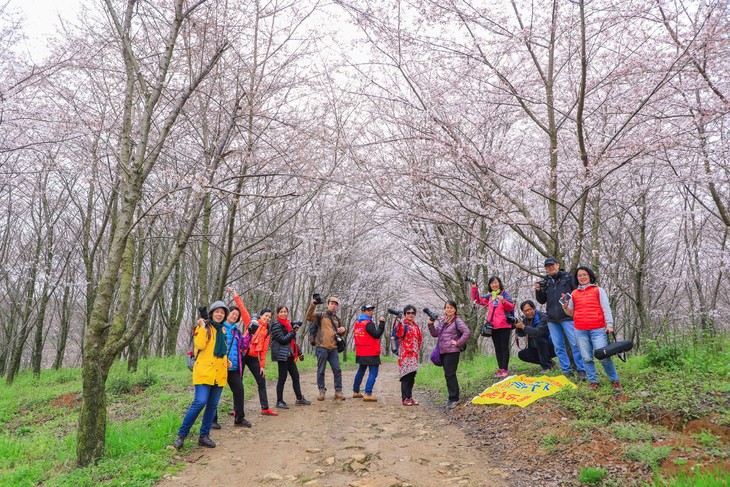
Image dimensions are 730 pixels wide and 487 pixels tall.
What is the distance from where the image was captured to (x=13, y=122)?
31.6 feet

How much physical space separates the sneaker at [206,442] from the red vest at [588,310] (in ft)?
17.1

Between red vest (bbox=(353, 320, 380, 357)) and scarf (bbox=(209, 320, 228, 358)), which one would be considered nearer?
scarf (bbox=(209, 320, 228, 358))

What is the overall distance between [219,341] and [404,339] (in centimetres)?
372

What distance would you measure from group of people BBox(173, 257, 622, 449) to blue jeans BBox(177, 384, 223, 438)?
11mm

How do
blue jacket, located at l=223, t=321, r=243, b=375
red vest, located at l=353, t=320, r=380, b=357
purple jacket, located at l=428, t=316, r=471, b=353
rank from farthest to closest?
1. red vest, located at l=353, t=320, r=380, b=357
2. purple jacket, located at l=428, t=316, r=471, b=353
3. blue jacket, located at l=223, t=321, r=243, b=375

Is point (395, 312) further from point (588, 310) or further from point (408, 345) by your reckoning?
point (588, 310)

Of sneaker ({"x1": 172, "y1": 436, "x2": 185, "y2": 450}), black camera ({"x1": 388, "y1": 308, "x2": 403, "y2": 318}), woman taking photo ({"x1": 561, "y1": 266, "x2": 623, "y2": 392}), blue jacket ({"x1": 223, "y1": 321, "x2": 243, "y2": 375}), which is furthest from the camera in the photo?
black camera ({"x1": 388, "y1": 308, "x2": 403, "y2": 318})

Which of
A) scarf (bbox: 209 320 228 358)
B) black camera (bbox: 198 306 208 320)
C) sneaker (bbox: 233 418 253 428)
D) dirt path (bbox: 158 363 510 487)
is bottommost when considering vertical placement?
dirt path (bbox: 158 363 510 487)

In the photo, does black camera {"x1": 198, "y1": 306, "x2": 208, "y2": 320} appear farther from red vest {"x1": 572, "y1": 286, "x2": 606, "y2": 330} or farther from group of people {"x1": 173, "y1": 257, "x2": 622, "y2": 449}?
red vest {"x1": 572, "y1": 286, "x2": 606, "y2": 330}

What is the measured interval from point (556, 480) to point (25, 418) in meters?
10.5

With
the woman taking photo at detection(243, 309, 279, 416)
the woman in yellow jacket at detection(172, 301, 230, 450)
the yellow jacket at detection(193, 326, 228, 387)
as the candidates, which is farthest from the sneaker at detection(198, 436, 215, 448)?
the woman taking photo at detection(243, 309, 279, 416)

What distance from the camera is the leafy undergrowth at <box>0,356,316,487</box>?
4.73m

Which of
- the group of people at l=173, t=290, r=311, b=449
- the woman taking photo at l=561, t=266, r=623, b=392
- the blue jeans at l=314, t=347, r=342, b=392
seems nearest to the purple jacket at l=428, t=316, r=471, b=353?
the woman taking photo at l=561, t=266, r=623, b=392

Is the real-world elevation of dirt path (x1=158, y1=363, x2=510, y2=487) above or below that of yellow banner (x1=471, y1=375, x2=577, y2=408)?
below
